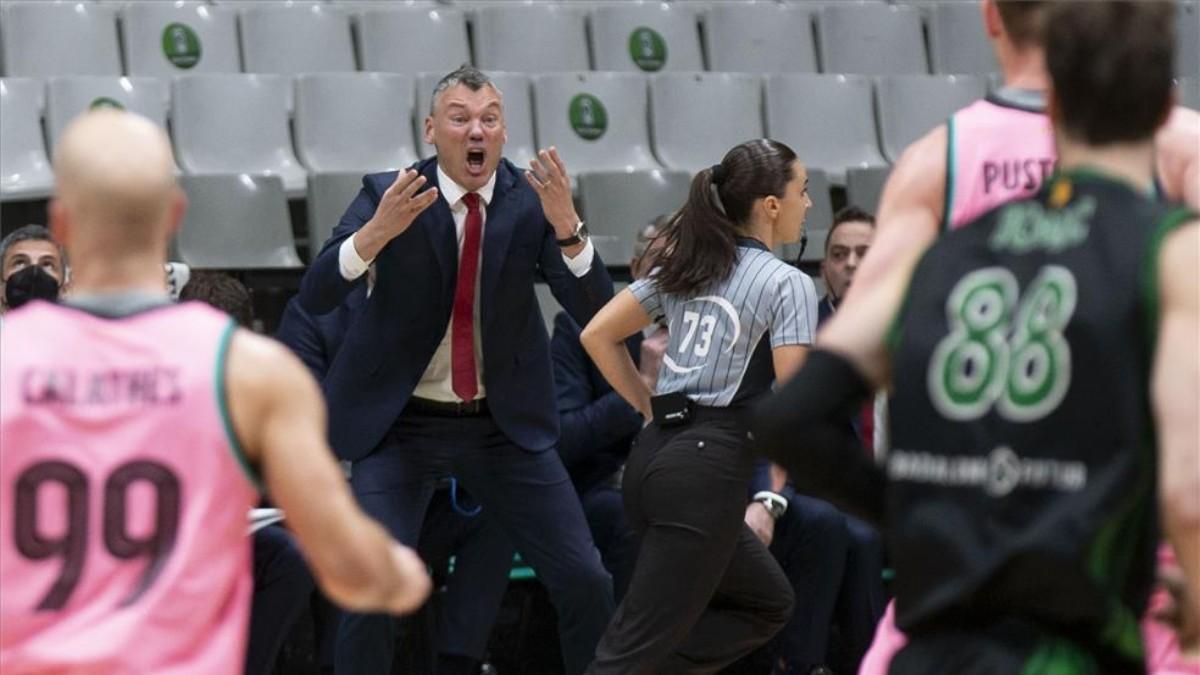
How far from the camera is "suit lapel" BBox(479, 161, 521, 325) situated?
593 centimetres

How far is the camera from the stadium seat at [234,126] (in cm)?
882

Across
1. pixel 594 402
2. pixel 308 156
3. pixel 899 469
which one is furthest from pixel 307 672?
pixel 899 469

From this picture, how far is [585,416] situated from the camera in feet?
23.0

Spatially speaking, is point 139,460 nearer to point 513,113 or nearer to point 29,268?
point 29,268

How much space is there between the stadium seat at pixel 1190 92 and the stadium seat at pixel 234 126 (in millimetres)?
4553

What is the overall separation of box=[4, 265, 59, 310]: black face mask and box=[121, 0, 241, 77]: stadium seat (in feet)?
11.3

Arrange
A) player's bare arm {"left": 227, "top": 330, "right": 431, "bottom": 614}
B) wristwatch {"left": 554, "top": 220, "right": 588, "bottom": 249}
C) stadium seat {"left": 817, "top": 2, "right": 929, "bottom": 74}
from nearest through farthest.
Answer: player's bare arm {"left": 227, "top": 330, "right": 431, "bottom": 614} → wristwatch {"left": 554, "top": 220, "right": 588, "bottom": 249} → stadium seat {"left": 817, "top": 2, "right": 929, "bottom": 74}

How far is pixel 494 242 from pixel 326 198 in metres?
2.20

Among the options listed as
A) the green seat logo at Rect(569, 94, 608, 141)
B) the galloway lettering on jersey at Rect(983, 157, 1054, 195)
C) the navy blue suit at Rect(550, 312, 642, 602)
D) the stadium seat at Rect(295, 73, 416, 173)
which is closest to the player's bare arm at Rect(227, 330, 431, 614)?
the galloway lettering on jersey at Rect(983, 157, 1054, 195)

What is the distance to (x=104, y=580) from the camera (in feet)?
8.85

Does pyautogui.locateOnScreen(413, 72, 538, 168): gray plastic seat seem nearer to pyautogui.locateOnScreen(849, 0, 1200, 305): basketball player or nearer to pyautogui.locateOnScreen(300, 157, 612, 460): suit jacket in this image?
pyautogui.locateOnScreen(300, 157, 612, 460): suit jacket

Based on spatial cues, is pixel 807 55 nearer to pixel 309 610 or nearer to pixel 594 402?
pixel 594 402

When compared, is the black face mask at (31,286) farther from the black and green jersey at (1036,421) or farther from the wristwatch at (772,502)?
the black and green jersey at (1036,421)

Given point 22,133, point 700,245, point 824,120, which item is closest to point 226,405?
point 700,245
